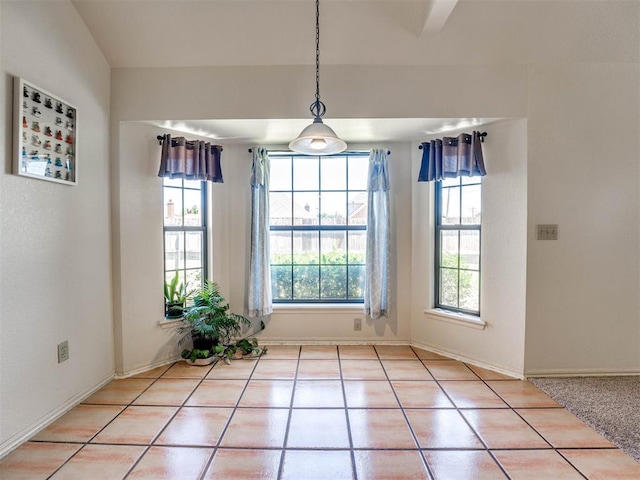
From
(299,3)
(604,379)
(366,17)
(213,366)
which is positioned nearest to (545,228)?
(604,379)

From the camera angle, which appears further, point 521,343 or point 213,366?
point 213,366

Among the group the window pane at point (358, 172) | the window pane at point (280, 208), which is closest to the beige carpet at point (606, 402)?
the window pane at point (358, 172)

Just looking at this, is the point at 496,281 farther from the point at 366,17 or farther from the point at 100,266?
the point at 100,266

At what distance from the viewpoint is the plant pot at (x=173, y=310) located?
3166 millimetres

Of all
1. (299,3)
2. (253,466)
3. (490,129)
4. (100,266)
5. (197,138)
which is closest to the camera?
(253,466)

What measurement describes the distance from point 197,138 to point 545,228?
3263mm

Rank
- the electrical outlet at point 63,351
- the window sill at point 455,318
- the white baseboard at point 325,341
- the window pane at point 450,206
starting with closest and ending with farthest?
the electrical outlet at point 63,351
the window sill at point 455,318
the window pane at point 450,206
the white baseboard at point 325,341

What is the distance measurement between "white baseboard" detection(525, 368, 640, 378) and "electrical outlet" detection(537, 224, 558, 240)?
43.8 inches

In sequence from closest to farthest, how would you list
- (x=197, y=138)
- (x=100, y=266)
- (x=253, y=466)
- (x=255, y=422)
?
(x=253, y=466)
(x=255, y=422)
(x=100, y=266)
(x=197, y=138)

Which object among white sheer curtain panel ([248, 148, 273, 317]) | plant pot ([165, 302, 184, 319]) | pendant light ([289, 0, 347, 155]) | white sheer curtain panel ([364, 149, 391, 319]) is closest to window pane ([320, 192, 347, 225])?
white sheer curtain panel ([364, 149, 391, 319])

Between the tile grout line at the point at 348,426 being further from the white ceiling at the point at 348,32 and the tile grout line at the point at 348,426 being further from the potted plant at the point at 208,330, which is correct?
the white ceiling at the point at 348,32

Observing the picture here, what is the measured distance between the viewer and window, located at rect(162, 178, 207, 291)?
10.6 ft

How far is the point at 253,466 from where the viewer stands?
68.9 inches

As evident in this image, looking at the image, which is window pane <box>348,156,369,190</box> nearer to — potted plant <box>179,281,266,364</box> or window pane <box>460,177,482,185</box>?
window pane <box>460,177,482,185</box>
